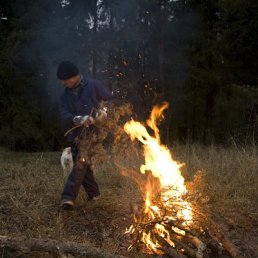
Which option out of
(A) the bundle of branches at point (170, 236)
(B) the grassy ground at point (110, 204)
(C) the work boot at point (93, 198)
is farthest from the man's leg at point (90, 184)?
(A) the bundle of branches at point (170, 236)

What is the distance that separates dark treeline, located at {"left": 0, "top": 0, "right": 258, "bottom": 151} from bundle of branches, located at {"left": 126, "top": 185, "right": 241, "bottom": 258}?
33.4ft

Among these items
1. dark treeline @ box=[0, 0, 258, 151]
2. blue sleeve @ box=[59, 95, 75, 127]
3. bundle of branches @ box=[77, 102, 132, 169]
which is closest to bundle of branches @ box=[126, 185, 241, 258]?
bundle of branches @ box=[77, 102, 132, 169]

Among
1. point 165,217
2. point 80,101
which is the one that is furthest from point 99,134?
point 165,217

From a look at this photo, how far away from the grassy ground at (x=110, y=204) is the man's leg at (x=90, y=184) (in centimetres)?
13

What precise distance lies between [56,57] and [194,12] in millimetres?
5510

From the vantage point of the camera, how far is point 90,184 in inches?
232

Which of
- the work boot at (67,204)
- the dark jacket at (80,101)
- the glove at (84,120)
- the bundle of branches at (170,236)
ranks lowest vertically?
the work boot at (67,204)

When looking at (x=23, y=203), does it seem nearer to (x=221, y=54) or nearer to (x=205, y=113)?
(x=221, y=54)

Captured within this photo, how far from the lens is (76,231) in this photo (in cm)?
499

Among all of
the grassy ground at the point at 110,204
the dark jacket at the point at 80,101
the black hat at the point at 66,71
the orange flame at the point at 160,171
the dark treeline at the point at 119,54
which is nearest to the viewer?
the orange flame at the point at 160,171

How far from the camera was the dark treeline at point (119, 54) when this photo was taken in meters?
15.7

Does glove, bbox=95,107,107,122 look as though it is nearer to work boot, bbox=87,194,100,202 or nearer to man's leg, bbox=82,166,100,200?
man's leg, bbox=82,166,100,200

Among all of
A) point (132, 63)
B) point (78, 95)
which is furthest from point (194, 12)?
point (78, 95)

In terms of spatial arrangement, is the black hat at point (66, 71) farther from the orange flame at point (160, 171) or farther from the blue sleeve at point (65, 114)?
the orange flame at point (160, 171)
